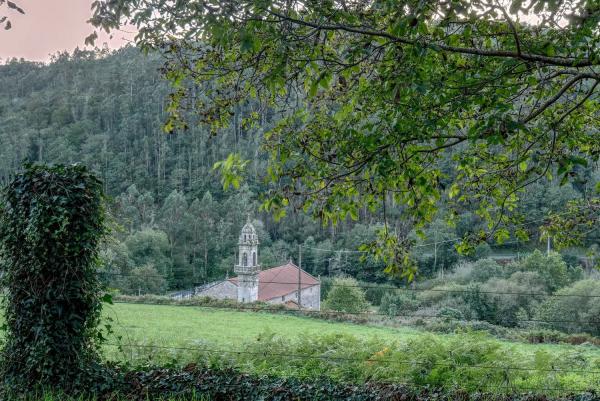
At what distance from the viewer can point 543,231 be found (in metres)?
5.02

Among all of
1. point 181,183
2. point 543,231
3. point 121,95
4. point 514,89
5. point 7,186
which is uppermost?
point 121,95

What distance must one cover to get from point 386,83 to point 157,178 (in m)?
49.1

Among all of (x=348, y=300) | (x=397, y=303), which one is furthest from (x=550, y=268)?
(x=348, y=300)

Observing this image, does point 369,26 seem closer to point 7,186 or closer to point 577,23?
point 577,23

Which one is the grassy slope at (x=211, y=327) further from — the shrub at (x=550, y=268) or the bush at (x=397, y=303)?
the shrub at (x=550, y=268)

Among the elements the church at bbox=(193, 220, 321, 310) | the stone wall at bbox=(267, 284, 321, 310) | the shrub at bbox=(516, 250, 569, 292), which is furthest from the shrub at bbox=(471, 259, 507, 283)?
the stone wall at bbox=(267, 284, 321, 310)

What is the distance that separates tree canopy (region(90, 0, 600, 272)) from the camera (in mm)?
2775

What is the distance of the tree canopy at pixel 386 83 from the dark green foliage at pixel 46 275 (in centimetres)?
146

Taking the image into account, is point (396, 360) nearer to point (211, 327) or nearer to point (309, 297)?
point (211, 327)

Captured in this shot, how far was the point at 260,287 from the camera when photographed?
17.3 metres

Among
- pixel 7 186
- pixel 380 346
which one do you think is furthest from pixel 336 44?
pixel 380 346

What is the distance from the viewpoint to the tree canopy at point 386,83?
278cm

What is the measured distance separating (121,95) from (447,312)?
177 feet

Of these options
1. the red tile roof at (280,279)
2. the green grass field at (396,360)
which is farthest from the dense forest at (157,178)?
the green grass field at (396,360)
